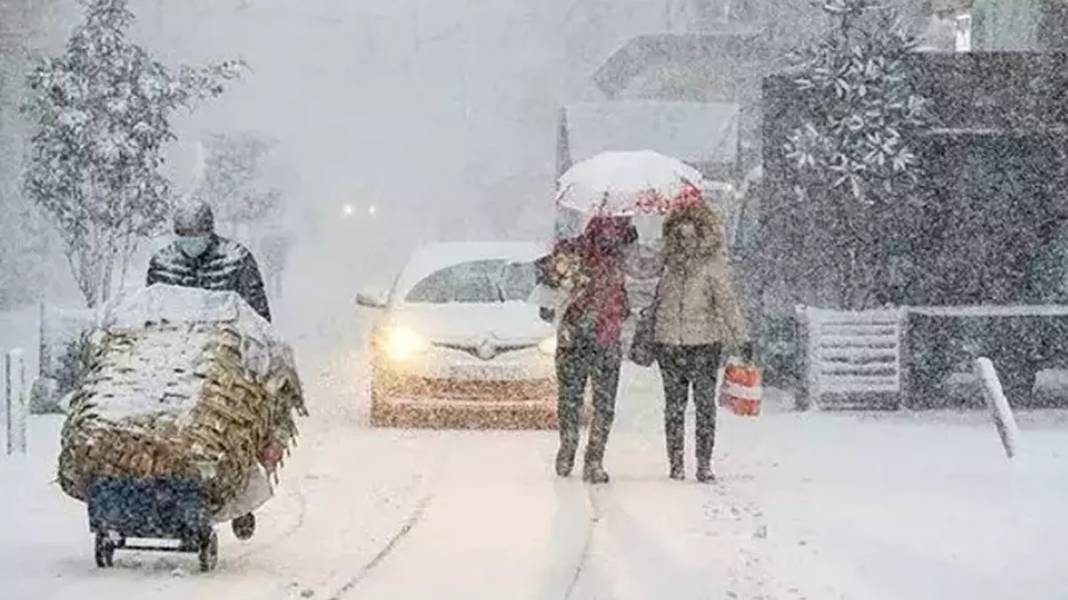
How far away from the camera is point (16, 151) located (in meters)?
38.5

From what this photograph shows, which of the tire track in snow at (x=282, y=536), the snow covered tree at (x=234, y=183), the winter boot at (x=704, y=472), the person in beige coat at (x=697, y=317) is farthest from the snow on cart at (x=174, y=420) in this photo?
the snow covered tree at (x=234, y=183)

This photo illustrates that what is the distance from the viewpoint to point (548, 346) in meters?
15.5

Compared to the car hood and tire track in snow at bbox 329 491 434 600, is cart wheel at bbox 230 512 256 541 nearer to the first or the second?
tire track in snow at bbox 329 491 434 600

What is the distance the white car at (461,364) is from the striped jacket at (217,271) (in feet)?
19.6

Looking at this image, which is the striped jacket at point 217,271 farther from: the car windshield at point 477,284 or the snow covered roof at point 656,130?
the snow covered roof at point 656,130

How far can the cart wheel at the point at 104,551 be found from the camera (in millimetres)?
8680

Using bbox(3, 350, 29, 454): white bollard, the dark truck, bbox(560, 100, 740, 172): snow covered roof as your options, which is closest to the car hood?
bbox(3, 350, 29, 454): white bollard

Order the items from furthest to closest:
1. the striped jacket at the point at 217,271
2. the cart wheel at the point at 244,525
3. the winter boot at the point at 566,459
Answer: the winter boot at the point at 566,459 → the striped jacket at the point at 217,271 → the cart wheel at the point at 244,525

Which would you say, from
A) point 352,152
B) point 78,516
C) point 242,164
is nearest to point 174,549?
point 78,516

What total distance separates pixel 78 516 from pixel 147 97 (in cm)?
1078

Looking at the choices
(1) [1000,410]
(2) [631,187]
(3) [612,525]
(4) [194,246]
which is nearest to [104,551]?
(4) [194,246]

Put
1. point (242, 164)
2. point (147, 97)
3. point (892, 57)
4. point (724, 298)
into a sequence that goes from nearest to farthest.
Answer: point (724, 298) → point (892, 57) → point (147, 97) → point (242, 164)

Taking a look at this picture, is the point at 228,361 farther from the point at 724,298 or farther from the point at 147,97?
the point at 147,97

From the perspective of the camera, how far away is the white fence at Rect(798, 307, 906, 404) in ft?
57.8
